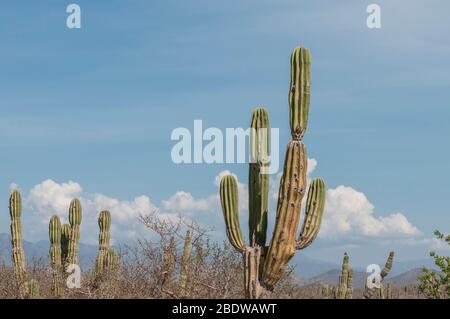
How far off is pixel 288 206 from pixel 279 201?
9.1 inches

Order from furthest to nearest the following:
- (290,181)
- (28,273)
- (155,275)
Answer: (28,273), (155,275), (290,181)

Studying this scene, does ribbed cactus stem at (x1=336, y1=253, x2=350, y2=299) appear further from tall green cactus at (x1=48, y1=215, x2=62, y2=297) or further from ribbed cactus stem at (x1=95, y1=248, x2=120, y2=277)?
tall green cactus at (x1=48, y1=215, x2=62, y2=297)

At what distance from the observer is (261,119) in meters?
12.9

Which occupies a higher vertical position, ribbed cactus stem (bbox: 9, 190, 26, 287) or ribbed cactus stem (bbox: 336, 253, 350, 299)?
ribbed cactus stem (bbox: 9, 190, 26, 287)

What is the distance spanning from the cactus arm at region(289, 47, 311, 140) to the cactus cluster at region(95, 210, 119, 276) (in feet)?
31.4

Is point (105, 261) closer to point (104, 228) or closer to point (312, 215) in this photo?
point (104, 228)

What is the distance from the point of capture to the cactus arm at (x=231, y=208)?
12.8 metres

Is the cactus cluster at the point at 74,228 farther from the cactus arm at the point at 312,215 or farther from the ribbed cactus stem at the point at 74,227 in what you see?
the cactus arm at the point at 312,215

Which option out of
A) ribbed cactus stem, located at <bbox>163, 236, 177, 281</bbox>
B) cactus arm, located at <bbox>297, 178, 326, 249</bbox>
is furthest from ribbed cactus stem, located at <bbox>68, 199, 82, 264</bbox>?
cactus arm, located at <bbox>297, 178, 326, 249</bbox>

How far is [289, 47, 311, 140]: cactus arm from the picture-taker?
40.9 feet

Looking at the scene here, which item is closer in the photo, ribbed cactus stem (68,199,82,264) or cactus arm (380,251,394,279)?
cactus arm (380,251,394,279)
